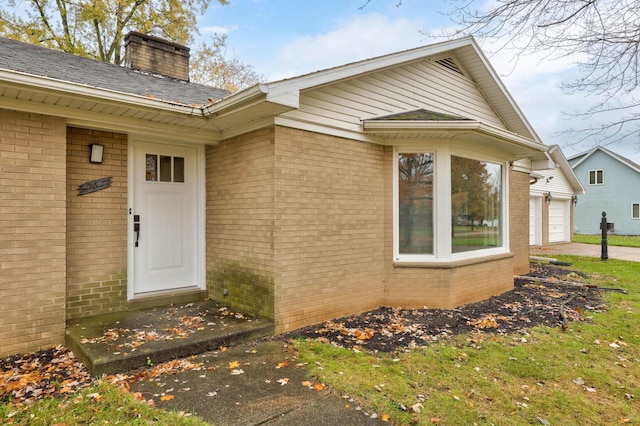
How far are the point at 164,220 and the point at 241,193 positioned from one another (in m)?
1.33

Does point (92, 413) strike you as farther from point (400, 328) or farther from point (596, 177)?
point (596, 177)

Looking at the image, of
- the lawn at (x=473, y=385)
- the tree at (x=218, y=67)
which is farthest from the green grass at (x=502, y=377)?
the tree at (x=218, y=67)

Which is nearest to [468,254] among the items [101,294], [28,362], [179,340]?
[179,340]

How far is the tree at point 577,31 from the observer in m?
3.65

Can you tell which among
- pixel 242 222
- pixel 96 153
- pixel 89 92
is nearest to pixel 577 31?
pixel 242 222

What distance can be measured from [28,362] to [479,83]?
Result: 877 cm

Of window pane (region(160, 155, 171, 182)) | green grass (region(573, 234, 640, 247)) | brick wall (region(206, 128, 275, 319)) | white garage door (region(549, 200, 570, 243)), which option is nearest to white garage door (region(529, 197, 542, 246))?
white garage door (region(549, 200, 570, 243))

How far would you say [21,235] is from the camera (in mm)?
4109

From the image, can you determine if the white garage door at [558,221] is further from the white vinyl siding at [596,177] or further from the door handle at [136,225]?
the door handle at [136,225]

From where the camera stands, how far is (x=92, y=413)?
2881 millimetres

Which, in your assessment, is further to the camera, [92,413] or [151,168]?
[151,168]

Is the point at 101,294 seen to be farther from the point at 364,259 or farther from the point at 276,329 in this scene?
the point at 364,259

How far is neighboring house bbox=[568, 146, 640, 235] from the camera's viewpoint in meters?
25.0

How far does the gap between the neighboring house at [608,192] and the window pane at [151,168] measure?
28384mm
